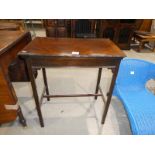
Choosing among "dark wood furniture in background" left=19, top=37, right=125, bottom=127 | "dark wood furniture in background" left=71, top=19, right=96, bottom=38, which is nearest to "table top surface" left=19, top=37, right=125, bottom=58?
"dark wood furniture in background" left=19, top=37, right=125, bottom=127

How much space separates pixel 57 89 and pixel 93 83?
581 mm

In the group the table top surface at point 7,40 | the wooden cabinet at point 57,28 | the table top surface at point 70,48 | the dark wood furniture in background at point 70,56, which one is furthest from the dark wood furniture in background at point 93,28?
the dark wood furniture in background at point 70,56

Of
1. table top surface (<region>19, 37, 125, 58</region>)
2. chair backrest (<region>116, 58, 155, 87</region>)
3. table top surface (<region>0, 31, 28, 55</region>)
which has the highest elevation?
table top surface (<region>0, 31, 28, 55</region>)

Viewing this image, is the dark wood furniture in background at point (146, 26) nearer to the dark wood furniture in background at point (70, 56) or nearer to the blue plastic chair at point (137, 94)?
the blue plastic chair at point (137, 94)

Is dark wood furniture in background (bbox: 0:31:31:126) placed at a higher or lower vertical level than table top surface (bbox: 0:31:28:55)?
lower

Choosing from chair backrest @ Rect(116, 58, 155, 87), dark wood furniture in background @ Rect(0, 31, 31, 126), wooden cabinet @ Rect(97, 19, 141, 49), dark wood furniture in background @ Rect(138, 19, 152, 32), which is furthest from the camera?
dark wood furniture in background @ Rect(138, 19, 152, 32)

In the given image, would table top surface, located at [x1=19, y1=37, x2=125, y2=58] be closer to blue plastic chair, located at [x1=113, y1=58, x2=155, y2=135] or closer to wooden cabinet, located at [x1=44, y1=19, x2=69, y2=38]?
blue plastic chair, located at [x1=113, y1=58, x2=155, y2=135]

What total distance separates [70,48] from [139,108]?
0.89 metres

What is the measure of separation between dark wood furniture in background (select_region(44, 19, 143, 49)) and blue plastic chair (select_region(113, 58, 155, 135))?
76.0 inches

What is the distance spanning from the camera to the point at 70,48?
1.14m

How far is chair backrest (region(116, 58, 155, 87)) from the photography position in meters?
1.70

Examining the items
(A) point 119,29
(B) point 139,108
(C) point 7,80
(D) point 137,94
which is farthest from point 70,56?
(A) point 119,29

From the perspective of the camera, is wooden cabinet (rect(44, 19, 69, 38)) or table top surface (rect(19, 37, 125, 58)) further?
wooden cabinet (rect(44, 19, 69, 38))
